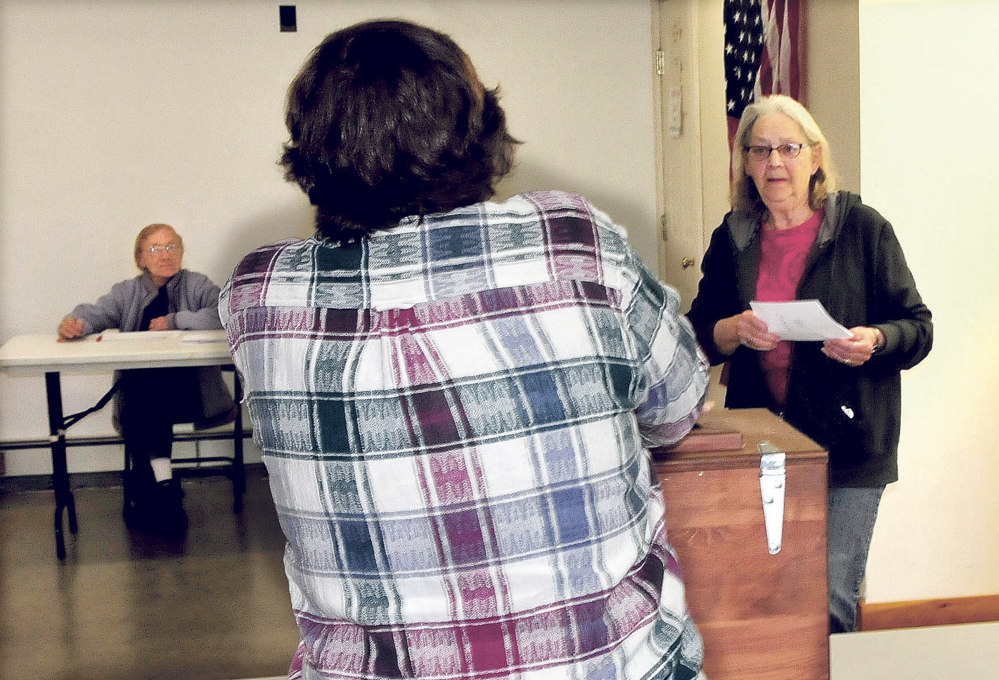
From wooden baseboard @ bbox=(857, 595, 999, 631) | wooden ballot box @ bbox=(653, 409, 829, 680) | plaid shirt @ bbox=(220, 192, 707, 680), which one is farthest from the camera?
wooden baseboard @ bbox=(857, 595, 999, 631)

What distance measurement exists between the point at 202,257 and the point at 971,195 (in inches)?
74.0

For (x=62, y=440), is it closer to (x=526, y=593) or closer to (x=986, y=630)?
(x=526, y=593)

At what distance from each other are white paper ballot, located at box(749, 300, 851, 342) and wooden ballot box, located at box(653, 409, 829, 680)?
2.03 ft

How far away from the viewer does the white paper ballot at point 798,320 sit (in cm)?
225

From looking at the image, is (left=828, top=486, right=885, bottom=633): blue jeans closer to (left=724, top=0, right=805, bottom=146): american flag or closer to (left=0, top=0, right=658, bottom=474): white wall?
(left=0, top=0, right=658, bottom=474): white wall

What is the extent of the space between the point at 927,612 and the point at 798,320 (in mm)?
960

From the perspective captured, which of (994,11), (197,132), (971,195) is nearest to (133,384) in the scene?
(197,132)

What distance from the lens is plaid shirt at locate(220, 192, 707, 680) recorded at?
3.26ft

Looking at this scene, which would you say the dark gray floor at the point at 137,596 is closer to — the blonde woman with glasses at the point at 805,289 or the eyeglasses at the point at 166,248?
the eyeglasses at the point at 166,248

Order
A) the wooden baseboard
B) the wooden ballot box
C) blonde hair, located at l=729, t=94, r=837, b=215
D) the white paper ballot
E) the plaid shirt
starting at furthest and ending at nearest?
the wooden baseboard, blonde hair, located at l=729, t=94, r=837, b=215, the white paper ballot, the wooden ballot box, the plaid shirt

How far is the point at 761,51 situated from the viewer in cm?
244

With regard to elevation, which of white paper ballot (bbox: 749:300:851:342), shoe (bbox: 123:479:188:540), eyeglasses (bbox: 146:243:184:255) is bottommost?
shoe (bbox: 123:479:188:540)

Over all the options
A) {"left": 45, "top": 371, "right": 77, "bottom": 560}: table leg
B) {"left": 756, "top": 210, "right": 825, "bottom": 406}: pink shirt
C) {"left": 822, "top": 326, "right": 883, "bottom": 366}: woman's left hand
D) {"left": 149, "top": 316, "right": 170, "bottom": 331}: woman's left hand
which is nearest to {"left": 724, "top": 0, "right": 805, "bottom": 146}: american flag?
{"left": 756, "top": 210, "right": 825, "bottom": 406}: pink shirt

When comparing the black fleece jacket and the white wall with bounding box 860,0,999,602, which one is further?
the white wall with bounding box 860,0,999,602
